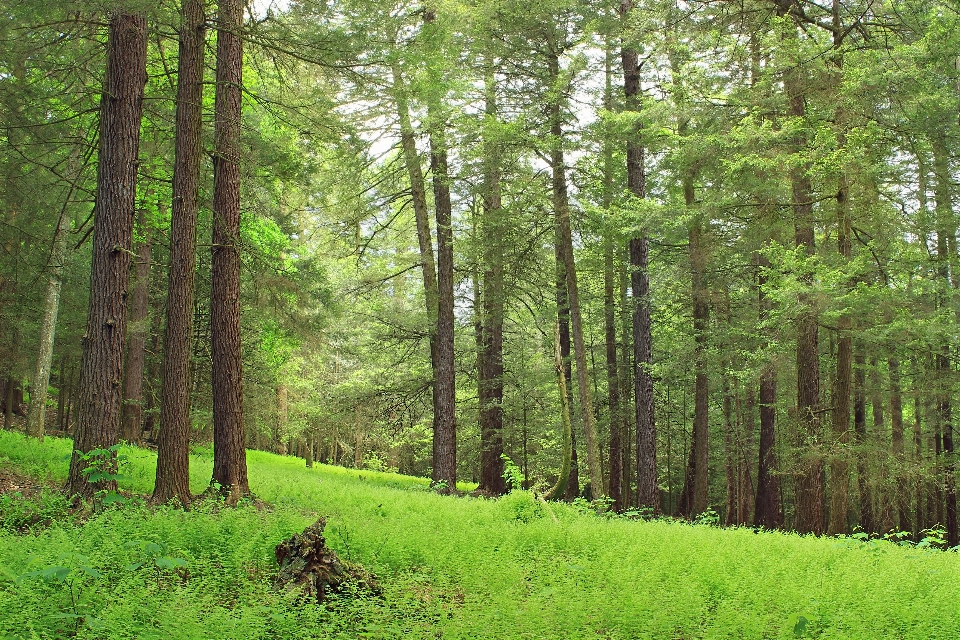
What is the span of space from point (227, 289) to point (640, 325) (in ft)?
30.0

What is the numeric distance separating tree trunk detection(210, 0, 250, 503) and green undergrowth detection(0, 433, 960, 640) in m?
1.29

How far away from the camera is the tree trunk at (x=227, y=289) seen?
915 cm

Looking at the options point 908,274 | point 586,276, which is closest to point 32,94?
point 586,276

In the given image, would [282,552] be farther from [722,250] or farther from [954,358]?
[954,358]

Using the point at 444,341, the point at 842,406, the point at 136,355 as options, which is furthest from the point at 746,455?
the point at 136,355

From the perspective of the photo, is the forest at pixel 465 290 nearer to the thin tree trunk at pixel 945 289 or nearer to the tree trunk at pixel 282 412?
the thin tree trunk at pixel 945 289

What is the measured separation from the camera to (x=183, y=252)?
8766 mm

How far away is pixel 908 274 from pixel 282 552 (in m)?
14.4

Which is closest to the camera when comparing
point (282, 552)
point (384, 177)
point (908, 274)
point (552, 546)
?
point (282, 552)

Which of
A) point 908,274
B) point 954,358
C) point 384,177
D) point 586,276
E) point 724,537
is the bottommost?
point 724,537

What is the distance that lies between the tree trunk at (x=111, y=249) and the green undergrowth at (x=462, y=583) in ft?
3.78

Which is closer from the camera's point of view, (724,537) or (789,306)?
(724,537)

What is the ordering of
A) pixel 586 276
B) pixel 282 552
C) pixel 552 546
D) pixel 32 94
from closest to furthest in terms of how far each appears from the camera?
pixel 282 552 → pixel 552 546 → pixel 32 94 → pixel 586 276

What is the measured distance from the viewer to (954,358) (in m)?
12.9
